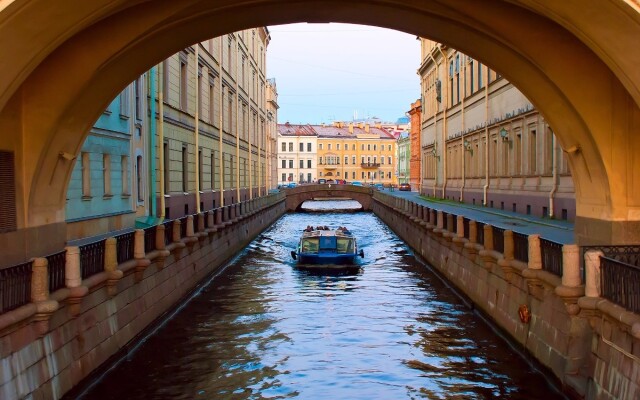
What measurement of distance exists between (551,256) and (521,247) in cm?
221

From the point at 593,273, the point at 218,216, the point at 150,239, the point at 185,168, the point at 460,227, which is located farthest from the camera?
the point at 185,168

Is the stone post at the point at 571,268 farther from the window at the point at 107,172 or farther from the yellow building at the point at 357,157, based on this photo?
the yellow building at the point at 357,157

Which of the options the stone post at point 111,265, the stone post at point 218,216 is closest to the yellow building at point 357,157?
the stone post at point 218,216

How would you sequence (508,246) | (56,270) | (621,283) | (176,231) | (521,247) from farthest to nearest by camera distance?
(176,231) < (508,246) < (521,247) < (56,270) < (621,283)

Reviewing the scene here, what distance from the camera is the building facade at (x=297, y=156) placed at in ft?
458

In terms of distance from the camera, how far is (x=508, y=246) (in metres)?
15.8

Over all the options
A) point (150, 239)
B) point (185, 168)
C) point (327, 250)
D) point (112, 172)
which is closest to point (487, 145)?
point (327, 250)

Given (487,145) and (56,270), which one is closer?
(56,270)

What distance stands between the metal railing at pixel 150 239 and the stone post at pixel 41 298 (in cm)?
638

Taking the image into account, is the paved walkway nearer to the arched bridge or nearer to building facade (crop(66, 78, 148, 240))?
building facade (crop(66, 78, 148, 240))

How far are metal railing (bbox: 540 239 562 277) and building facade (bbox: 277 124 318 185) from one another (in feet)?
413

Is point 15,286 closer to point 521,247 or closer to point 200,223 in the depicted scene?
point 521,247

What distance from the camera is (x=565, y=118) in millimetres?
15523

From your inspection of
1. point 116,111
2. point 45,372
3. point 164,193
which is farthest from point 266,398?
point 164,193
